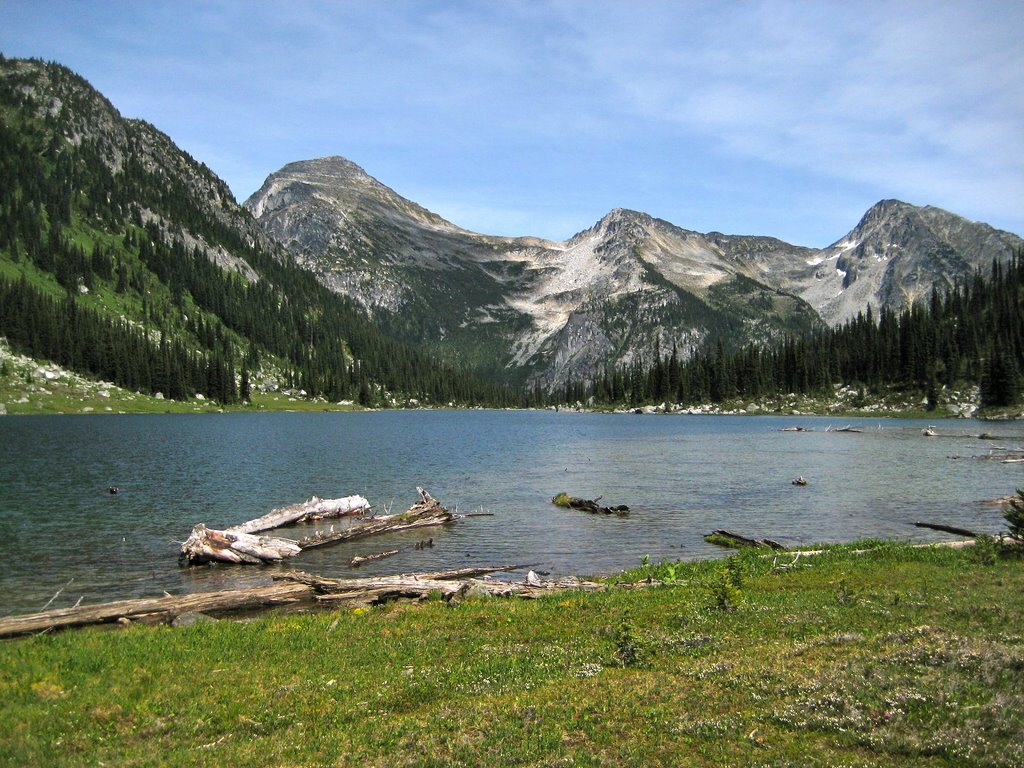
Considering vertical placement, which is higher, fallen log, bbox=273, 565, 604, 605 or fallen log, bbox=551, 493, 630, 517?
fallen log, bbox=273, 565, 604, 605

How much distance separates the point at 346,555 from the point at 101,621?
648 inches

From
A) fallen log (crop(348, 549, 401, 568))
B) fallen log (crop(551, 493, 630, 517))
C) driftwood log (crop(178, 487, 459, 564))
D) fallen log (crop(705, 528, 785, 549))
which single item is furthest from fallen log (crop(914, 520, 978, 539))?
driftwood log (crop(178, 487, 459, 564))

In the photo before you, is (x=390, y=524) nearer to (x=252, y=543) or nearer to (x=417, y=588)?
(x=252, y=543)

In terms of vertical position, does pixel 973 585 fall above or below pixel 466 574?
above

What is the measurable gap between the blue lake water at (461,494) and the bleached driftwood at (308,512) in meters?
1.32

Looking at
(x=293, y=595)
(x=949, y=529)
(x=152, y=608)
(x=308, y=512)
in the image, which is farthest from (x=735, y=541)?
(x=152, y=608)

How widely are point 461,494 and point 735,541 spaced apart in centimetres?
2836

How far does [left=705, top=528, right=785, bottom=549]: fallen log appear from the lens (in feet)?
129

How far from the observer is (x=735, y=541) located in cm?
4059

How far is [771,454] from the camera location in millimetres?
94562

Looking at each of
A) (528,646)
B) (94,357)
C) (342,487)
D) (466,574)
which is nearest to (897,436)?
(342,487)

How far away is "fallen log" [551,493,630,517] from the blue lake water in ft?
3.22

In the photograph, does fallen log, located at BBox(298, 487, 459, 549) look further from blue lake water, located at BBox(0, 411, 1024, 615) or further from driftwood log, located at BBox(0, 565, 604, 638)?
driftwood log, located at BBox(0, 565, 604, 638)

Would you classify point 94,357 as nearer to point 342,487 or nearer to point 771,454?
point 342,487
